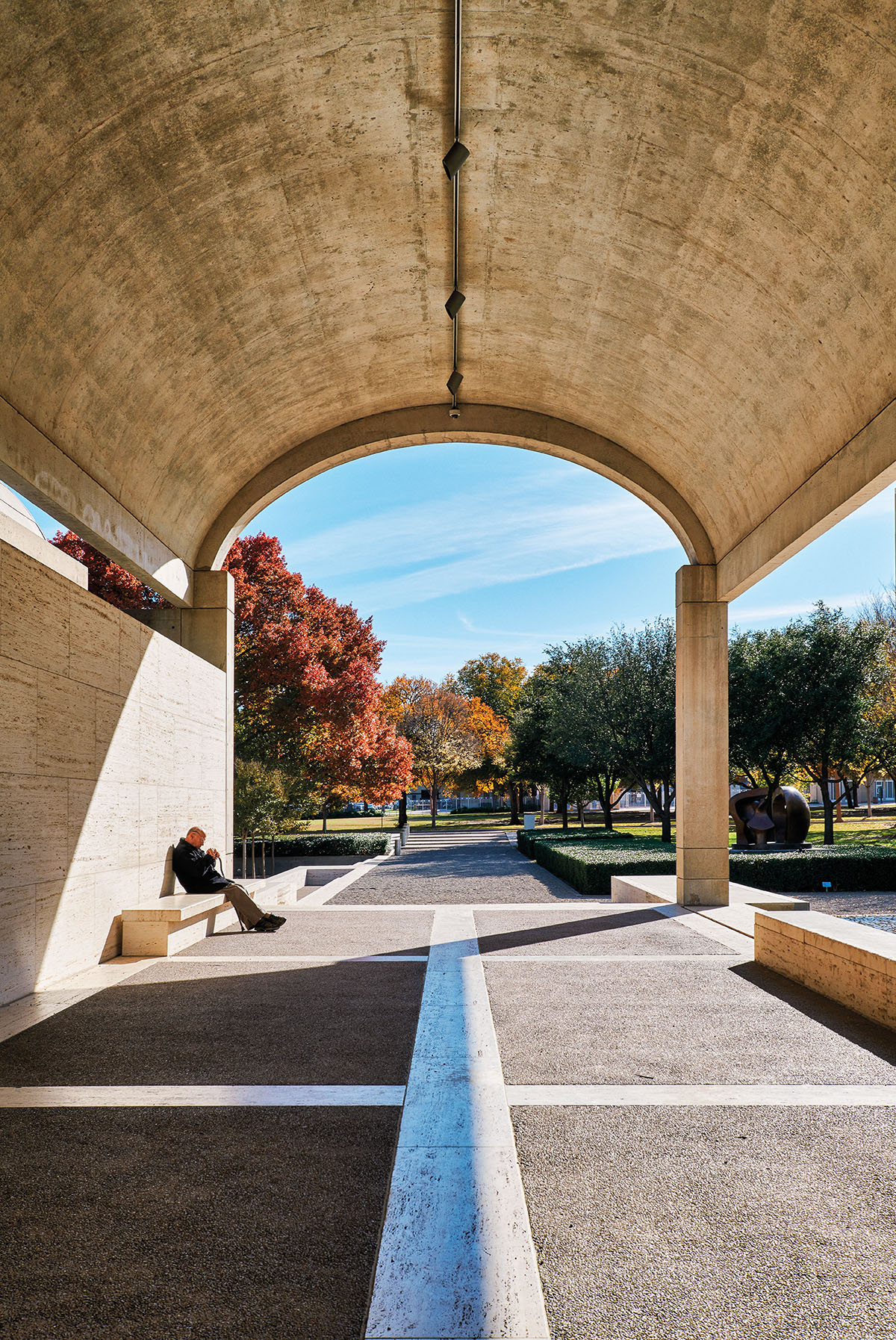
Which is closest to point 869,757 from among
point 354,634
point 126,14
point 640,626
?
point 640,626

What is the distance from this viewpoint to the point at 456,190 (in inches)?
303

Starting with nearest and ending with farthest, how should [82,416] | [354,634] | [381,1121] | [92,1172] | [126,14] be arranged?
[92,1172]
[381,1121]
[126,14]
[82,416]
[354,634]

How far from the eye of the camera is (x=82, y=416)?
828cm

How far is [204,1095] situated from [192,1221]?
147 cm

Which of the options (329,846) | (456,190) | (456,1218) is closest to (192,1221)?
(456,1218)

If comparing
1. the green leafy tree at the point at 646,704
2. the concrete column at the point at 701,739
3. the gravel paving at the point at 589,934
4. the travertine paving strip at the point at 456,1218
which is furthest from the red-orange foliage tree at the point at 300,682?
the travertine paving strip at the point at 456,1218

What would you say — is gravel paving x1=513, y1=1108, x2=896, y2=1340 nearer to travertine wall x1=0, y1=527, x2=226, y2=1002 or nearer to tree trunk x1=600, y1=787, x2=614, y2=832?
travertine wall x1=0, y1=527, x2=226, y2=1002

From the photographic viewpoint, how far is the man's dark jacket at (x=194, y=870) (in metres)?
10.5

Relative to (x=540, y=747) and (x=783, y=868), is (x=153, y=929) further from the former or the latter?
(x=540, y=747)

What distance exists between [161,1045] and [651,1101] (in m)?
3.10

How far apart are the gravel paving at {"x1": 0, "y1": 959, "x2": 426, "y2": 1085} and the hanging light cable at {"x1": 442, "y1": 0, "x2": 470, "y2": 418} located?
6418 mm

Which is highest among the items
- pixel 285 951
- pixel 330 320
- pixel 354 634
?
pixel 330 320

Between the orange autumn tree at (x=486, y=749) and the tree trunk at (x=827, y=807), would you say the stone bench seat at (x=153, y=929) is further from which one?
the orange autumn tree at (x=486, y=749)

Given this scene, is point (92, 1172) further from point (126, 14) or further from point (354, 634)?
point (354, 634)
